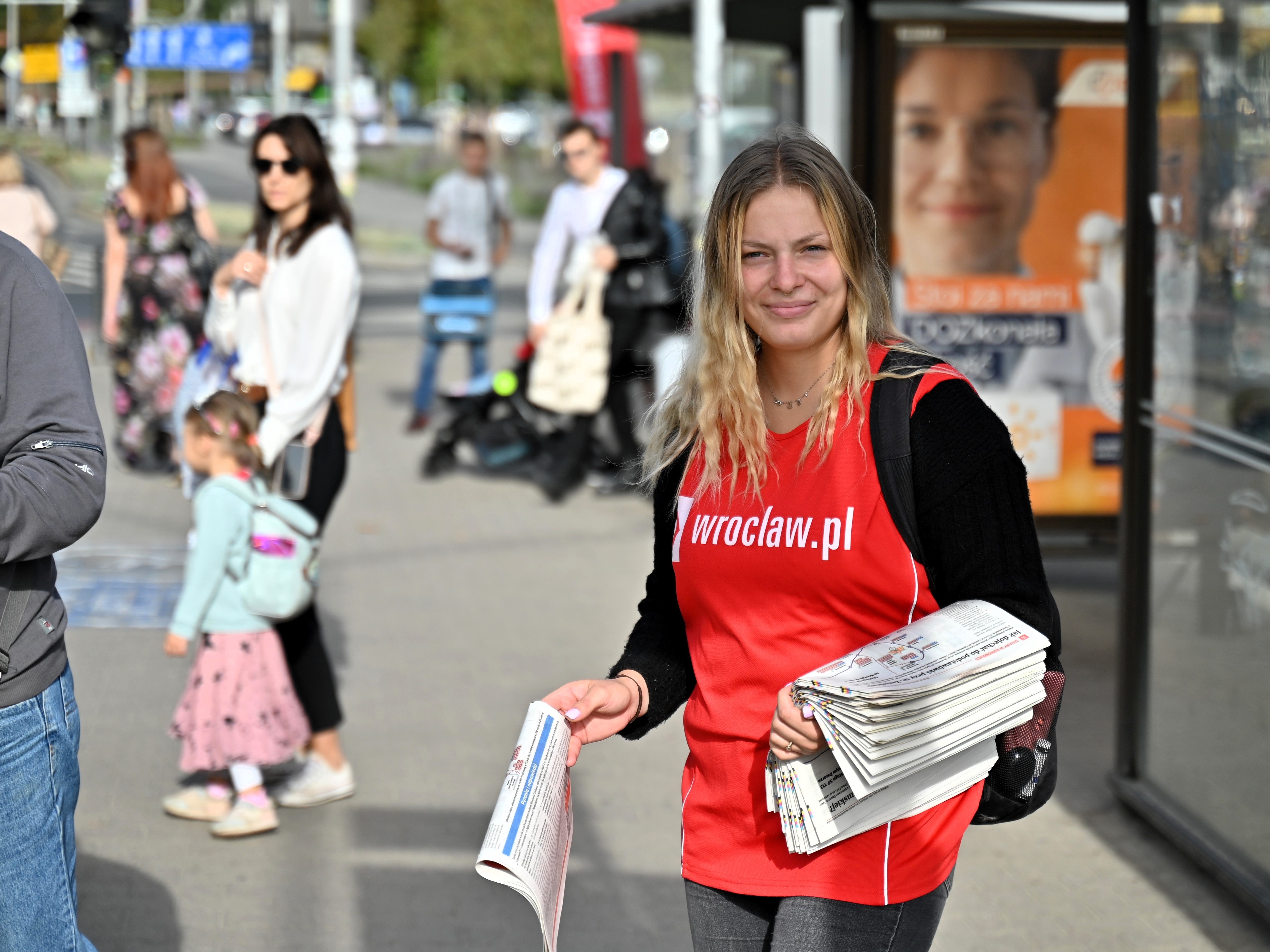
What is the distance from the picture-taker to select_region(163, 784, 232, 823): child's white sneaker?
15.9 ft

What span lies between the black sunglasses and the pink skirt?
4.71 feet

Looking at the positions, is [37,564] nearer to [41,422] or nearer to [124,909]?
[41,422]

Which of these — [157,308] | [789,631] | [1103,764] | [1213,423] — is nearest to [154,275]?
[157,308]

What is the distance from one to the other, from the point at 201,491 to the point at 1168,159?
2.96 m

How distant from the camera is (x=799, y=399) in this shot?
236cm

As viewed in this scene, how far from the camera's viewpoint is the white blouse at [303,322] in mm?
4961

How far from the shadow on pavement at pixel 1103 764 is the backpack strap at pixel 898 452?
242cm

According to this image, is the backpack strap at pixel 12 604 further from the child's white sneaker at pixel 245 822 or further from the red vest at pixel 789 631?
the child's white sneaker at pixel 245 822

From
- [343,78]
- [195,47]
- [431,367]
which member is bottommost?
[431,367]

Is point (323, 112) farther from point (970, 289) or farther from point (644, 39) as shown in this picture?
point (970, 289)

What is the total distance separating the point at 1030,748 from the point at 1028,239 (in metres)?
5.39

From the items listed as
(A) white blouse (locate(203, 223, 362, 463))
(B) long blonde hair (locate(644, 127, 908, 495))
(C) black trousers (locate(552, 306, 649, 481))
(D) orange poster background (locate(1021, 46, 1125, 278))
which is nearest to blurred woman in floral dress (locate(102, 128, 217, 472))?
(C) black trousers (locate(552, 306, 649, 481))

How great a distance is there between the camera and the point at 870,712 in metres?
2.06

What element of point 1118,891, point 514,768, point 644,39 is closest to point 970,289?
point 1118,891
